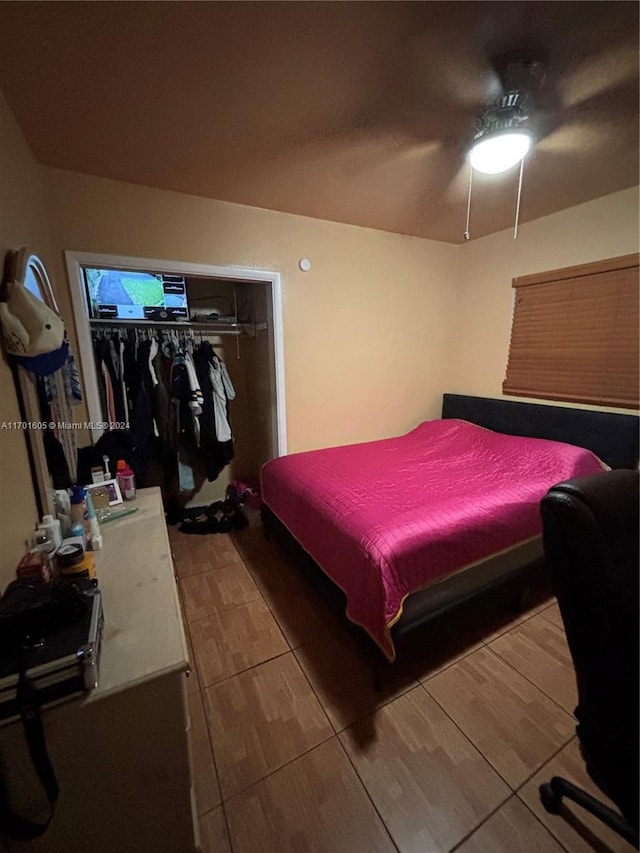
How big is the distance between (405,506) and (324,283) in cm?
185

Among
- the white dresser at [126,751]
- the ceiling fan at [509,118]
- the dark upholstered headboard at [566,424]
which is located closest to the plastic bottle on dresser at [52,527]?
the white dresser at [126,751]

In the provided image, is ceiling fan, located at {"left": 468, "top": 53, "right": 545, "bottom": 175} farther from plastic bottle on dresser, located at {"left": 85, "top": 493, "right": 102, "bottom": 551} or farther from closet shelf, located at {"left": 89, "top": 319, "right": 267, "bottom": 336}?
plastic bottle on dresser, located at {"left": 85, "top": 493, "right": 102, "bottom": 551}

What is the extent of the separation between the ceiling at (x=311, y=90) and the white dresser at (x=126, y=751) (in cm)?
176

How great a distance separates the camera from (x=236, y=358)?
3.22m

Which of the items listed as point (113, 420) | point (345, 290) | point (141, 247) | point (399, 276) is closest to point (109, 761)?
point (113, 420)

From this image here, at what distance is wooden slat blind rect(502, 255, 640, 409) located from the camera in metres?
2.06

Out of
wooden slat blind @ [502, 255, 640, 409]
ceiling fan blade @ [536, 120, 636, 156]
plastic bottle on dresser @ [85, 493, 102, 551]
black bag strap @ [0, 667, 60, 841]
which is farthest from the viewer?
wooden slat blind @ [502, 255, 640, 409]

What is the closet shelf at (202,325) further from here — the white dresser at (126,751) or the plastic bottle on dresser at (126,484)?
the white dresser at (126,751)

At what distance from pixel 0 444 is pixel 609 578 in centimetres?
155

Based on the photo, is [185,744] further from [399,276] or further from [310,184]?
[399,276]

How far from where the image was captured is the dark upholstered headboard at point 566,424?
204cm

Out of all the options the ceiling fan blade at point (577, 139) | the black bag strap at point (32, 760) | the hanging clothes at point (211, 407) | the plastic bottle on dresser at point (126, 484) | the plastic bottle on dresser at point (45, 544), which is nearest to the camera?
the black bag strap at point (32, 760)

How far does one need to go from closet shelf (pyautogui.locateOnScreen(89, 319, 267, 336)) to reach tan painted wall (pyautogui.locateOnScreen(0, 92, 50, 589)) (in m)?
0.89

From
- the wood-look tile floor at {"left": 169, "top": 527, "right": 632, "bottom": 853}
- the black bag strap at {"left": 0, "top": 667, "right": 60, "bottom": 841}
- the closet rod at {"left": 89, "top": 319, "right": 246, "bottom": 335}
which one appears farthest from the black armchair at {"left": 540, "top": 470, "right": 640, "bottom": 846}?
the closet rod at {"left": 89, "top": 319, "right": 246, "bottom": 335}
